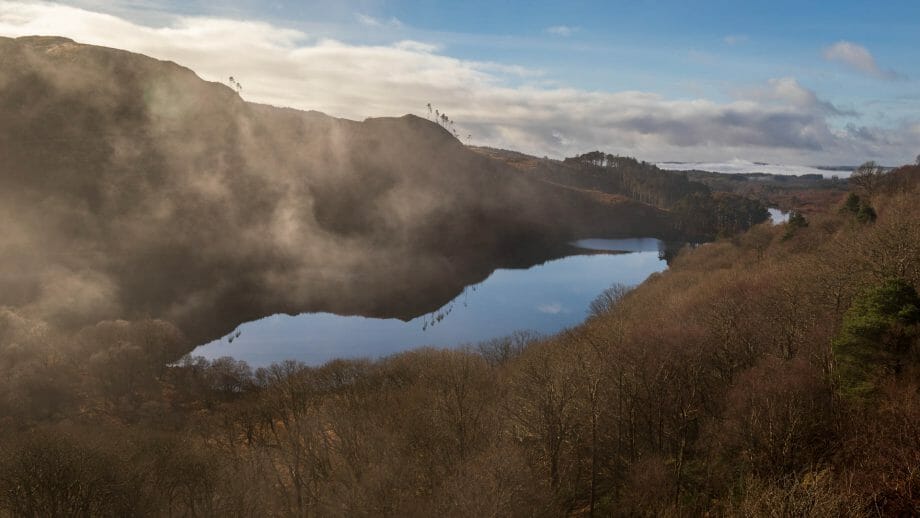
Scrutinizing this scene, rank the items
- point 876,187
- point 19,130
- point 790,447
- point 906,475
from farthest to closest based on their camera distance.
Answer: point 19,130 → point 876,187 → point 790,447 → point 906,475

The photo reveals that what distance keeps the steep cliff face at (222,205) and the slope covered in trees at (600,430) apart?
1727 inches

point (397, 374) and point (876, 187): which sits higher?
point (876, 187)

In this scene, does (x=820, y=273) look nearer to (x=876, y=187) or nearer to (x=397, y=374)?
(x=397, y=374)

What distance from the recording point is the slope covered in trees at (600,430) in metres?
16.8

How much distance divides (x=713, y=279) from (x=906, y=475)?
40.4 m

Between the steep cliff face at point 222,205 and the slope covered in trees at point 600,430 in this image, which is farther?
the steep cliff face at point 222,205

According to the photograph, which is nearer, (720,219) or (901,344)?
(901,344)

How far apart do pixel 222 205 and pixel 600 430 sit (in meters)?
123

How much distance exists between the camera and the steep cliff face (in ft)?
272

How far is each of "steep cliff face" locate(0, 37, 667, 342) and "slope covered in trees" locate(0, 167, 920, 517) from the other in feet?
144

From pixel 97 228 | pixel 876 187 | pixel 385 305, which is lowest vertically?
pixel 385 305

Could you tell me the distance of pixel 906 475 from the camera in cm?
1259

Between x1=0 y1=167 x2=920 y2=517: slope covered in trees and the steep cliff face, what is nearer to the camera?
x1=0 y1=167 x2=920 y2=517: slope covered in trees

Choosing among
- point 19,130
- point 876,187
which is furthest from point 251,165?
point 876,187
